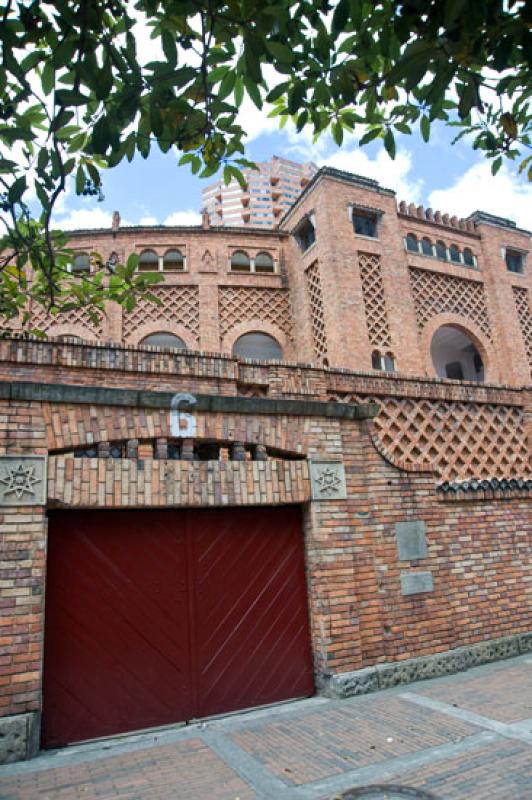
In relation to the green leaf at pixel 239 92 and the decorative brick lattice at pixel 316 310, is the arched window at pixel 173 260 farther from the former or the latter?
the green leaf at pixel 239 92

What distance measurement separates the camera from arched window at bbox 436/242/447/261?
18.9m

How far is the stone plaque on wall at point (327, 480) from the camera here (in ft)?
18.7

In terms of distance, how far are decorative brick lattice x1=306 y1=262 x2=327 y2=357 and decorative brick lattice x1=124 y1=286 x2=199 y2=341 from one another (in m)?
→ 3.51

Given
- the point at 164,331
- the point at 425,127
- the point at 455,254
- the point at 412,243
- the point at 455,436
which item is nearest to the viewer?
the point at 425,127

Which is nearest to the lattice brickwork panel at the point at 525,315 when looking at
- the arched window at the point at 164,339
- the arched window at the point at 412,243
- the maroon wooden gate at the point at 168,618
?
the arched window at the point at 412,243

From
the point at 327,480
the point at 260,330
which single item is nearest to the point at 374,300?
the point at 260,330

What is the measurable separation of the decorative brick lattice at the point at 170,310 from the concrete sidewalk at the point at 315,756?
13.5 metres

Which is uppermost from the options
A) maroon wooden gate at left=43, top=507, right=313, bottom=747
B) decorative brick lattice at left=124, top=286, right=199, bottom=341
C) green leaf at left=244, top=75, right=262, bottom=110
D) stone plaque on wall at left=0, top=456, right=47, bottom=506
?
decorative brick lattice at left=124, top=286, right=199, bottom=341

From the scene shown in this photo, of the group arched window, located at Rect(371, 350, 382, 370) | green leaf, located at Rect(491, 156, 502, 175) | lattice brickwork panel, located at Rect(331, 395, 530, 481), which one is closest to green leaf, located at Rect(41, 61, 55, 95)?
green leaf, located at Rect(491, 156, 502, 175)

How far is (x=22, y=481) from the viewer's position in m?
4.46

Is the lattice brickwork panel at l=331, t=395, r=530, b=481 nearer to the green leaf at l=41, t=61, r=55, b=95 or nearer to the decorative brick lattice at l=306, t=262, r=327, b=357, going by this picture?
the green leaf at l=41, t=61, r=55, b=95

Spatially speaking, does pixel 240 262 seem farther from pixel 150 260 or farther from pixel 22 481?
pixel 22 481

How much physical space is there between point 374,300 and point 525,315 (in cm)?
679

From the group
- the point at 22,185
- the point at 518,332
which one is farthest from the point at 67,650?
the point at 518,332
